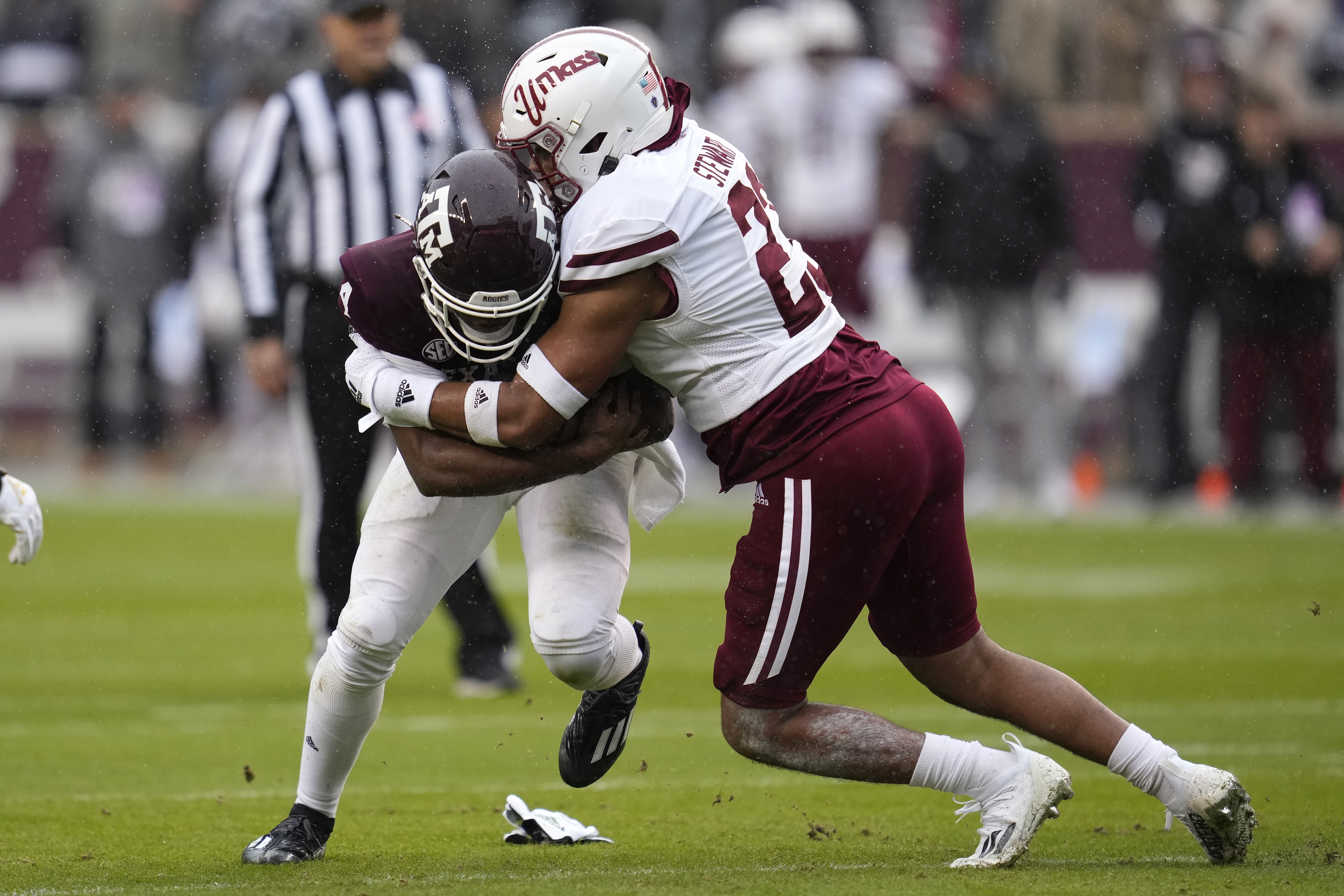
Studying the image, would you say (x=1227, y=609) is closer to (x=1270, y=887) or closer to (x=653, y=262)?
(x=1270, y=887)

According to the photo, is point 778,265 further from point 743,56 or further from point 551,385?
point 743,56

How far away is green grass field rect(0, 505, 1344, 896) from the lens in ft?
12.1

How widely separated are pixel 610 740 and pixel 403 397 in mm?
875

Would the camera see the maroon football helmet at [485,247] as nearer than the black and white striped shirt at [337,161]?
Yes

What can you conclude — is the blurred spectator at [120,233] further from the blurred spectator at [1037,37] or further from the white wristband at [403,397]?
the white wristband at [403,397]

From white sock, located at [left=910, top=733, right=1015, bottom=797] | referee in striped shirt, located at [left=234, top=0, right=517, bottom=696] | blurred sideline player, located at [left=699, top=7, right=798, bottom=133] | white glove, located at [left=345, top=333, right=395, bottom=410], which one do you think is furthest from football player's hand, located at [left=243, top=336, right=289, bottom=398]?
blurred sideline player, located at [left=699, top=7, right=798, bottom=133]

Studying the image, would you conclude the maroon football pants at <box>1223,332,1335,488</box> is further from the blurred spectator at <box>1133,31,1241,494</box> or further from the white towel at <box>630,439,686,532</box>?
the white towel at <box>630,439,686,532</box>

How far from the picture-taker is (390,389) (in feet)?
11.8

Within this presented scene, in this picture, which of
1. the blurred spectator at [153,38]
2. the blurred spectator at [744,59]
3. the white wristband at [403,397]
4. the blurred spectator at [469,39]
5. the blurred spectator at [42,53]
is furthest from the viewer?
the blurred spectator at [153,38]

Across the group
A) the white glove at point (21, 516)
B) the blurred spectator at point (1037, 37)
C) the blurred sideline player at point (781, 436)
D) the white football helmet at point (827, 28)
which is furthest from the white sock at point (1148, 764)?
the blurred spectator at point (1037, 37)

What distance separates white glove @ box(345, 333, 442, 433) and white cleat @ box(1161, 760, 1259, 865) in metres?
1.52

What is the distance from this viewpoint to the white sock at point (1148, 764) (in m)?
3.64

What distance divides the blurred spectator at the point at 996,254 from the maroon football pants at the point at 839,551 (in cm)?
666

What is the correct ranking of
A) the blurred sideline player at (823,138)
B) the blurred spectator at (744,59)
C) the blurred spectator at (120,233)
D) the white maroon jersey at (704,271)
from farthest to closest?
the blurred spectator at (120,233) → the blurred spectator at (744,59) → the blurred sideline player at (823,138) → the white maroon jersey at (704,271)
